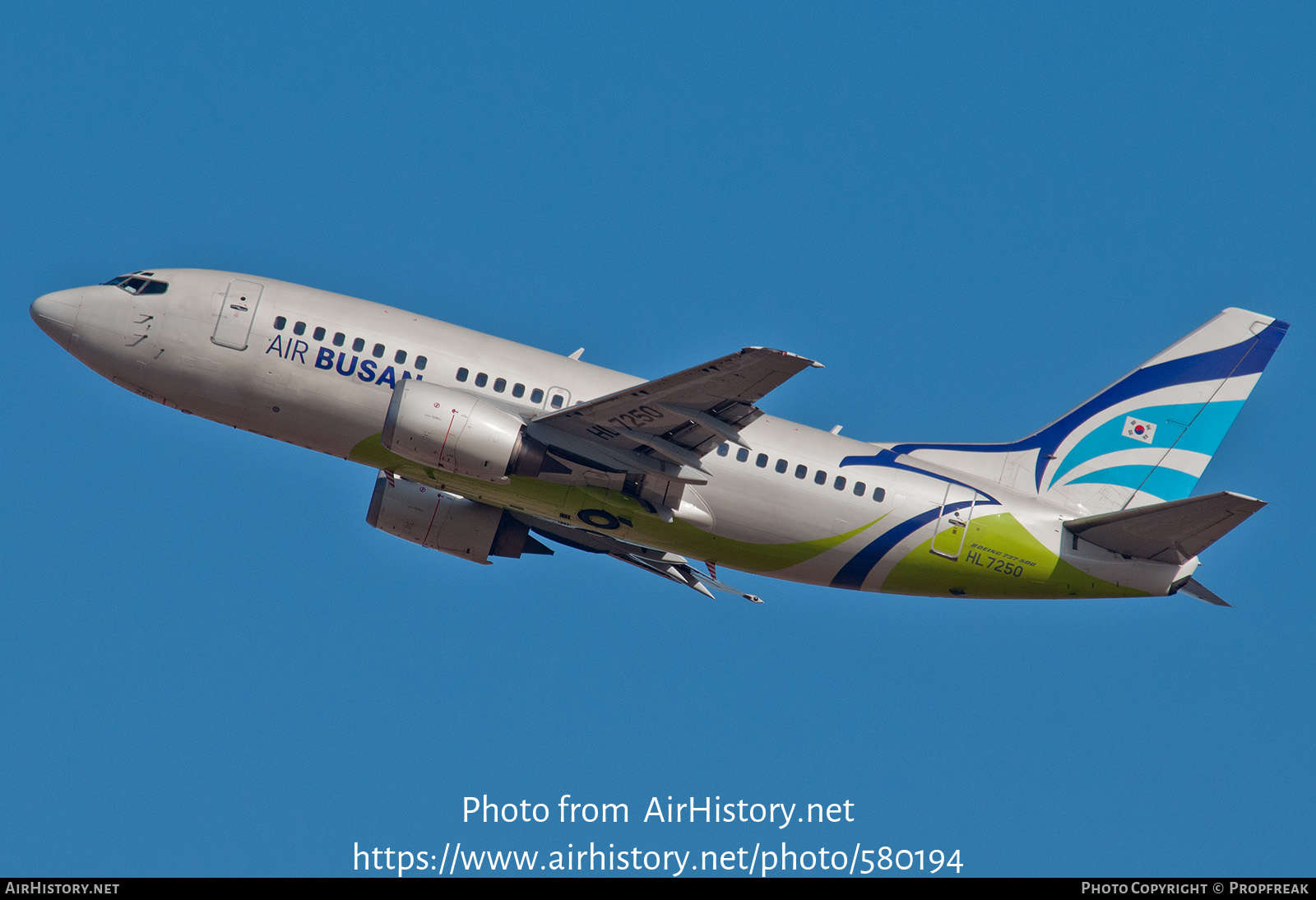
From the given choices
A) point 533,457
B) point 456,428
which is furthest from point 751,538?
point 456,428

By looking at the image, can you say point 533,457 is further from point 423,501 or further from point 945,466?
point 945,466

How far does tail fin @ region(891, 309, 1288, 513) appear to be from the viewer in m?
36.8

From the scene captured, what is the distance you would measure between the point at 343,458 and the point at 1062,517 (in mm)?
19030

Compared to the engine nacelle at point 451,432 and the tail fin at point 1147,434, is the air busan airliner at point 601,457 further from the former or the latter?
the tail fin at point 1147,434

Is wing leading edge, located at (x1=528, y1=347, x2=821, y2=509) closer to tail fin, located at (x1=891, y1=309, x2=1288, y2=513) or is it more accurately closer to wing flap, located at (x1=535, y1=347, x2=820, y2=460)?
wing flap, located at (x1=535, y1=347, x2=820, y2=460)

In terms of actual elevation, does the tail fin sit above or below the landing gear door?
above

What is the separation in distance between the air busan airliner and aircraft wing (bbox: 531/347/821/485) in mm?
64

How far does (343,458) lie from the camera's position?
112 feet

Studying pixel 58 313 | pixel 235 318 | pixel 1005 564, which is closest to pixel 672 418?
pixel 1005 564

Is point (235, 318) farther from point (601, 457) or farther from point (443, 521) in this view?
point (601, 457)

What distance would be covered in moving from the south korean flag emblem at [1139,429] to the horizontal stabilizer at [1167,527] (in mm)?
4379

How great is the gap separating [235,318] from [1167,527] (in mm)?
24026

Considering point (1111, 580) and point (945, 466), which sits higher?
point (945, 466)

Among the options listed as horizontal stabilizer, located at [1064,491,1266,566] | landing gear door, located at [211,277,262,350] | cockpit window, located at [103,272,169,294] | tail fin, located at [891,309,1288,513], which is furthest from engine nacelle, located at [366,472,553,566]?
horizontal stabilizer, located at [1064,491,1266,566]
